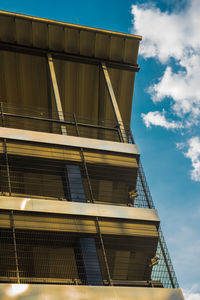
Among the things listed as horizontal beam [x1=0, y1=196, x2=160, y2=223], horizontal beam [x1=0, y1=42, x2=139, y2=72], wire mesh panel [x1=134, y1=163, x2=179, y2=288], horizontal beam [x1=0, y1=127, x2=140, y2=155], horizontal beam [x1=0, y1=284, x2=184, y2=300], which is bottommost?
horizontal beam [x1=0, y1=284, x2=184, y2=300]

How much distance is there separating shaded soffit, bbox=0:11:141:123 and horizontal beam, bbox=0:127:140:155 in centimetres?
190

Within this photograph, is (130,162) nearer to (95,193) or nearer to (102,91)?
(95,193)

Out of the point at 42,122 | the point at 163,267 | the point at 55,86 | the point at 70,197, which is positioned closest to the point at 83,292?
the point at 163,267

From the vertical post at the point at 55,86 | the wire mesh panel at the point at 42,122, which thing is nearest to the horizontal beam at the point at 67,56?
the vertical post at the point at 55,86

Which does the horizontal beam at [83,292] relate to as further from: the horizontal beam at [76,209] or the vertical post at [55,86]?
the vertical post at [55,86]

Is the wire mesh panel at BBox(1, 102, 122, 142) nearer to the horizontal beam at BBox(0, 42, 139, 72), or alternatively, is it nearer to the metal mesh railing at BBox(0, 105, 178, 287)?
the horizontal beam at BBox(0, 42, 139, 72)

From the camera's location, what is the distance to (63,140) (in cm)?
310

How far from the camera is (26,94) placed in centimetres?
493

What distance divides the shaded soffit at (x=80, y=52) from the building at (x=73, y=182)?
0.01 m

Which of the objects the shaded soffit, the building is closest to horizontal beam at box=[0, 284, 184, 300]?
the building

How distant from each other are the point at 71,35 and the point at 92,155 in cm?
219

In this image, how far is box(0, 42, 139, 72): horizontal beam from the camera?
14.8 feet

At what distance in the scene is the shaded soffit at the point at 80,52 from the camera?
4402mm

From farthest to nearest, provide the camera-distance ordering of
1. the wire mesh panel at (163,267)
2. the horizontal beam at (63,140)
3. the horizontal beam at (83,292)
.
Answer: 1. the horizontal beam at (63,140)
2. the wire mesh panel at (163,267)
3. the horizontal beam at (83,292)
